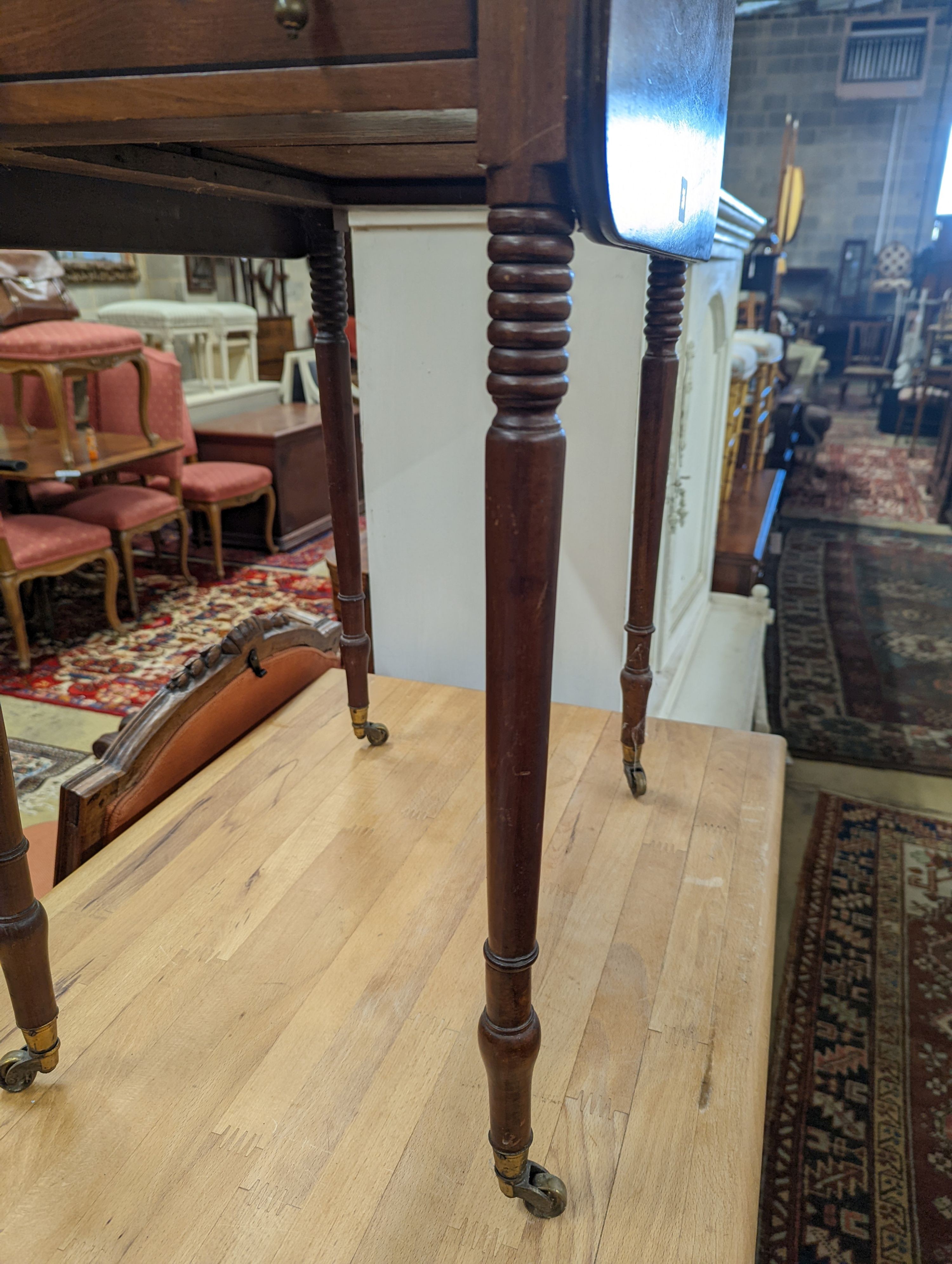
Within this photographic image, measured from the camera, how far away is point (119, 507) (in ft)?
12.0

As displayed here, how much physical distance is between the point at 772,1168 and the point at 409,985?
0.77 m

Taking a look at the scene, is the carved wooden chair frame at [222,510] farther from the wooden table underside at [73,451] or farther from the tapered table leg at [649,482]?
the tapered table leg at [649,482]

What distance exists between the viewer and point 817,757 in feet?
8.60

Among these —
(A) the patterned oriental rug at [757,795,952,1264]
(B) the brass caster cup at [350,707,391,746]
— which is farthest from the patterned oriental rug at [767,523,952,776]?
(B) the brass caster cup at [350,707,391,746]

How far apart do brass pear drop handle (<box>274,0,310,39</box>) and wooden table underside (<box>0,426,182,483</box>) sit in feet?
9.58

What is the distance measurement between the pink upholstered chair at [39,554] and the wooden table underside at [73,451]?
178 mm

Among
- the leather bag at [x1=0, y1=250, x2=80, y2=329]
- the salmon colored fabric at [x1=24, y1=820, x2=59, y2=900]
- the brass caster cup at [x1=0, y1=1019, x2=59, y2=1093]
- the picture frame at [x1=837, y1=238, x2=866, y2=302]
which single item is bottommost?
the salmon colored fabric at [x1=24, y1=820, x2=59, y2=900]

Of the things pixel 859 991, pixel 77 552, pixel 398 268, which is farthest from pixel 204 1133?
pixel 77 552

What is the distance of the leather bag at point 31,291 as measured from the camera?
3896 millimetres

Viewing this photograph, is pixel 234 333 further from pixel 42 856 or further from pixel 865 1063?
pixel 865 1063

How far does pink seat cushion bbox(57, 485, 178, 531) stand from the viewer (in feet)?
11.8

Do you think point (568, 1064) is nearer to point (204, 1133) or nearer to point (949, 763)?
point (204, 1133)

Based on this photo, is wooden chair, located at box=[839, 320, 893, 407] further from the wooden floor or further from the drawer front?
the drawer front

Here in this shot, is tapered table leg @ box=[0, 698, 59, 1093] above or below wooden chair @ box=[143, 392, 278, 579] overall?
above
